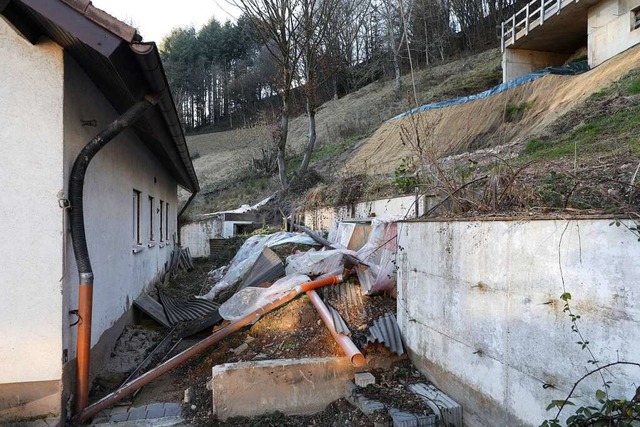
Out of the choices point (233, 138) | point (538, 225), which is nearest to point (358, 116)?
point (233, 138)

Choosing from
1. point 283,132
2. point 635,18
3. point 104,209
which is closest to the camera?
point 104,209

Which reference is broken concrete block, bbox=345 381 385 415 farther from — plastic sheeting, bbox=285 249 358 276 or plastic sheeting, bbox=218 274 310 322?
plastic sheeting, bbox=285 249 358 276

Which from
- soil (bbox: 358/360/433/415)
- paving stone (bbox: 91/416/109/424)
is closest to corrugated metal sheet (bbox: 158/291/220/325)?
paving stone (bbox: 91/416/109/424)

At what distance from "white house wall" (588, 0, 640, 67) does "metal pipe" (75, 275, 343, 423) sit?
16563mm

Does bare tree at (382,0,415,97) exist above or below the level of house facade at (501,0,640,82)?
below

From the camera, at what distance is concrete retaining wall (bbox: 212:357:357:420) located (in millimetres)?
3824

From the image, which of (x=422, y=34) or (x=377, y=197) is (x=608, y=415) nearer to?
(x=377, y=197)

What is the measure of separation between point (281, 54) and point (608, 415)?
662 inches

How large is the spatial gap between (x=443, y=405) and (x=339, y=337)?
126cm

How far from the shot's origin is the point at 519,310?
9.00 ft

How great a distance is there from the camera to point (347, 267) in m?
5.64

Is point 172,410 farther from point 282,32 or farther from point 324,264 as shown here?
point 282,32

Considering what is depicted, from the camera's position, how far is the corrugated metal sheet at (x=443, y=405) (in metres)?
3.32

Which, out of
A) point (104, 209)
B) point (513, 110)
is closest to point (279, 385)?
point (104, 209)
